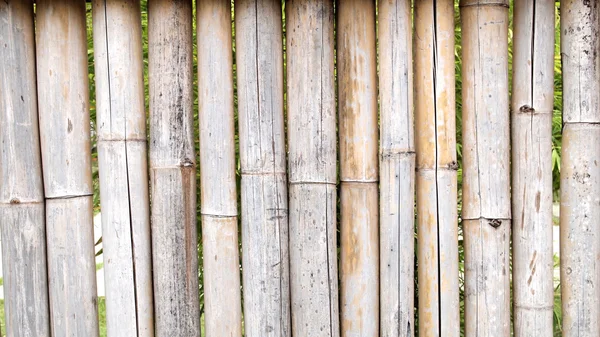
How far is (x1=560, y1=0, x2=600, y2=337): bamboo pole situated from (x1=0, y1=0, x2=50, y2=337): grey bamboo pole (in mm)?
1610

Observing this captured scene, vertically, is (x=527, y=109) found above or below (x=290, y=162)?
above

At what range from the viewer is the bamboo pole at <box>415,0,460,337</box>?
214cm

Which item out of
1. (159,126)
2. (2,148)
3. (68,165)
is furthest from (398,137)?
(2,148)

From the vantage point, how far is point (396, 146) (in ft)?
6.96

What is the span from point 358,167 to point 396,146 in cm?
13

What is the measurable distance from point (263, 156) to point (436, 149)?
523 mm

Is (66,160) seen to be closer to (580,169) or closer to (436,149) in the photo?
(436,149)

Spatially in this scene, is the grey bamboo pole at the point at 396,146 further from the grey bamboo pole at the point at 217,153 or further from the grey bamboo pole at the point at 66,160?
the grey bamboo pole at the point at 66,160

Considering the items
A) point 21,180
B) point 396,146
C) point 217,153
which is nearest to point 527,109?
point 396,146

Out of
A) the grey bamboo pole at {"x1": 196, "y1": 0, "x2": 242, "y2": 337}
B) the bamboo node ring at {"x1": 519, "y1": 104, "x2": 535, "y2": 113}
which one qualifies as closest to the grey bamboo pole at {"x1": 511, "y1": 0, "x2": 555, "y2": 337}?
the bamboo node ring at {"x1": 519, "y1": 104, "x2": 535, "y2": 113}

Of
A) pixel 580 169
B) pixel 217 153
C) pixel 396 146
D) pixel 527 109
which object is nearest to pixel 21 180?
pixel 217 153

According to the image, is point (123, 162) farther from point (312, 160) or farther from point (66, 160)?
point (312, 160)

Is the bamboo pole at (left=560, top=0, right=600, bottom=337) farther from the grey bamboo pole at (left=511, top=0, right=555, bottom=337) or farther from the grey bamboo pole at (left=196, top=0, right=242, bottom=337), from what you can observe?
the grey bamboo pole at (left=196, top=0, right=242, bottom=337)

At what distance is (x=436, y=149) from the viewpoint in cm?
215
